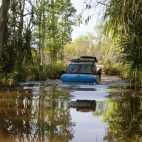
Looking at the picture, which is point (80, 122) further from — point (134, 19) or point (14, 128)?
point (134, 19)

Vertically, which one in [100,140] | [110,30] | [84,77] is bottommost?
[100,140]

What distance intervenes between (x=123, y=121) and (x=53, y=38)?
25.6 m

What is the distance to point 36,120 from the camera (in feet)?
21.0

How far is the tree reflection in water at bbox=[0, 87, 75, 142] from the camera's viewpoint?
5195 mm

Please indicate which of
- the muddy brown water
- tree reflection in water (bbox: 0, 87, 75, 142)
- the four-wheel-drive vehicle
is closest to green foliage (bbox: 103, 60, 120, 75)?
the four-wheel-drive vehicle

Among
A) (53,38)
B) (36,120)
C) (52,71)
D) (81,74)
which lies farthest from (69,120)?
(53,38)

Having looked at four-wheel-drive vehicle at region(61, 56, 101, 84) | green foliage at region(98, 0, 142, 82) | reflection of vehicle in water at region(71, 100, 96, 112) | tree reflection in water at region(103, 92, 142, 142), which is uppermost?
green foliage at region(98, 0, 142, 82)

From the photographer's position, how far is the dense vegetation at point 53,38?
5.36 m

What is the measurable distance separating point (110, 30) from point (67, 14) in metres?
30.9

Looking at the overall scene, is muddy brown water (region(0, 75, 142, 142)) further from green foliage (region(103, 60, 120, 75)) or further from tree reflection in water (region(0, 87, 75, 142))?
green foliage (region(103, 60, 120, 75))

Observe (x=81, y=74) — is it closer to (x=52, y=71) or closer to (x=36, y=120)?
(x=52, y=71)

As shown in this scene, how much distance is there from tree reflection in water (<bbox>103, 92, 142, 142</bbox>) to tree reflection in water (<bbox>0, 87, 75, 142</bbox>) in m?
0.80

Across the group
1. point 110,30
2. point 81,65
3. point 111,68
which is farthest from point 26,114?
point 111,68

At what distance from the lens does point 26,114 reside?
703cm
